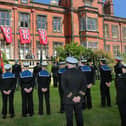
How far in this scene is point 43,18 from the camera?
30.8 metres

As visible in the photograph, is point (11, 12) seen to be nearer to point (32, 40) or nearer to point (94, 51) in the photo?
point (32, 40)

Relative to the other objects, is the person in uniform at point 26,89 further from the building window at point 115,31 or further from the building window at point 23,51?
the building window at point 115,31

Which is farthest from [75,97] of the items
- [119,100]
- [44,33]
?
[44,33]

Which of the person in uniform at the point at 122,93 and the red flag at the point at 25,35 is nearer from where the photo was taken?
the person in uniform at the point at 122,93

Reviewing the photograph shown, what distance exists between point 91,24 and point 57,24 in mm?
4911

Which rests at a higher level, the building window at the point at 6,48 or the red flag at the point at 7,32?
the red flag at the point at 7,32

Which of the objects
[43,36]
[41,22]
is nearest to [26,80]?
[43,36]

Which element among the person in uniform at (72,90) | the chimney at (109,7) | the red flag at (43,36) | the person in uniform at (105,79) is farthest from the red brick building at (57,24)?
the person in uniform at (72,90)

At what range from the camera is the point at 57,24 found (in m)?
32.2

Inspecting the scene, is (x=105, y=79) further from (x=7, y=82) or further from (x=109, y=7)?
(x=109, y=7)

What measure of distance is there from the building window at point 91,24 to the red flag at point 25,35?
8.66 meters

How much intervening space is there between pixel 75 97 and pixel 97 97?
6377mm

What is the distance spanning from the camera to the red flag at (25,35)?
2810cm

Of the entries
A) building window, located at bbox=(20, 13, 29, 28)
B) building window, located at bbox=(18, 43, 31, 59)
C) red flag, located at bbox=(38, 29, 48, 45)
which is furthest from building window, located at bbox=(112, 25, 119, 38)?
building window, located at bbox=(18, 43, 31, 59)
